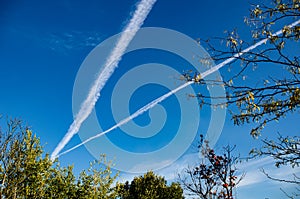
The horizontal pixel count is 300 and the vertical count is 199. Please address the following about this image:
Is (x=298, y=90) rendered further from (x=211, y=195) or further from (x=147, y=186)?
(x=147, y=186)

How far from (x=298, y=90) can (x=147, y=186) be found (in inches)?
1303

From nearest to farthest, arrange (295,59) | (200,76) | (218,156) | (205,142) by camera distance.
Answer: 1. (295,59)
2. (200,76)
3. (218,156)
4. (205,142)

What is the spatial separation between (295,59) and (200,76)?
1438mm

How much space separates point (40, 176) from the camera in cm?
1662

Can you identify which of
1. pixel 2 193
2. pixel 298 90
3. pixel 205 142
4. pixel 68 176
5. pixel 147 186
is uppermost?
pixel 147 186

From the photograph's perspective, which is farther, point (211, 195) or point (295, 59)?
point (211, 195)

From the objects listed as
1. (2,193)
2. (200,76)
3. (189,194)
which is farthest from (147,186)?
(200,76)

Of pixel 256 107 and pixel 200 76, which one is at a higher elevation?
pixel 200 76

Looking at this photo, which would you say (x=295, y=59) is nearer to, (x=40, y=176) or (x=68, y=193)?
(x=40, y=176)

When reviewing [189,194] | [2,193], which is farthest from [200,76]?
[189,194]

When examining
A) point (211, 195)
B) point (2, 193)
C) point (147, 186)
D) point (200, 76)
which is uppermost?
point (147, 186)

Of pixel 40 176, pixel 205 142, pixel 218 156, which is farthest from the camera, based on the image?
pixel 205 142

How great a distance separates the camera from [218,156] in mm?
18422

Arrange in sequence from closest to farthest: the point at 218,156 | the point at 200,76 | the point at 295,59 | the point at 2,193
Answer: the point at 295,59 < the point at 200,76 < the point at 2,193 < the point at 218,156
